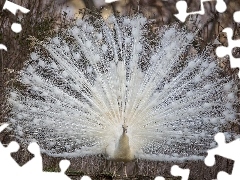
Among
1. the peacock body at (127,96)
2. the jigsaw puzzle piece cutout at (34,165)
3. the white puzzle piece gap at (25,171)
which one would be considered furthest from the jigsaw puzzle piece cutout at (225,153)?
the peacock body at (127,96)

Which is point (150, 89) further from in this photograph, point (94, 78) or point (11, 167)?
point (11, 167)

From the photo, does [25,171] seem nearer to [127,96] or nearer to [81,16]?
[127,96]

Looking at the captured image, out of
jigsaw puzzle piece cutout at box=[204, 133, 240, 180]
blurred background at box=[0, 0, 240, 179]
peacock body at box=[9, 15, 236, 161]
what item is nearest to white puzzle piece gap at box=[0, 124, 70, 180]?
jigsaw puzzle piece cutout at box=[204, 133, 240, 180]

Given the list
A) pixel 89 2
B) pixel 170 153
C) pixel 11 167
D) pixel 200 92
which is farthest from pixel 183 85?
pixel 89 2

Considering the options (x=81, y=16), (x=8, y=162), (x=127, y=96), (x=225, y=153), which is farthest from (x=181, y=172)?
(x=81, y=16)

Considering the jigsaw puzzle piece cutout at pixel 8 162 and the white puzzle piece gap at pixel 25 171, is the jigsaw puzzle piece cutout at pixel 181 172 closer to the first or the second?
the white puzzle piece gap at pixel 25 171
